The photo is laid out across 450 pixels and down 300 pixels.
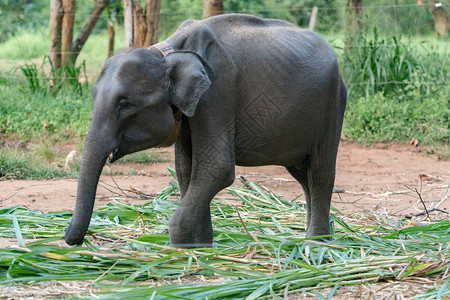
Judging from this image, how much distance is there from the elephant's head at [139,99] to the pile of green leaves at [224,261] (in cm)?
44

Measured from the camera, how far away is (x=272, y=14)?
2306cm

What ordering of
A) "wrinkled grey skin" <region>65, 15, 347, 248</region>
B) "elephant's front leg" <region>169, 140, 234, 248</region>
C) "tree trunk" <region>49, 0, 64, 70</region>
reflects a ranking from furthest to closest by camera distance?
1. "tree trunk" <region>49, 0, 64, 70</region>
2. "elephant's front leg" <region>169, 140, 234, 248</region>
3. "wrinkled grey skin" <region>65, 15, 347, 248</region>

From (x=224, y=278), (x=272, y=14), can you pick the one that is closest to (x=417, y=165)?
(x=224, y=278)

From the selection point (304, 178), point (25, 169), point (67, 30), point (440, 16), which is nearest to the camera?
point (304, 178)

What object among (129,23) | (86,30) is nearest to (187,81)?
(129,23)

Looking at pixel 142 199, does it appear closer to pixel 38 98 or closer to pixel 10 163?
pixel 10 163

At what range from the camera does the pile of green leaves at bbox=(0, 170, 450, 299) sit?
3451 mm

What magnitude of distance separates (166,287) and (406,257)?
1.44 m

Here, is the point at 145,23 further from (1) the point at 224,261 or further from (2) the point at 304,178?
(1) the point at 224,261

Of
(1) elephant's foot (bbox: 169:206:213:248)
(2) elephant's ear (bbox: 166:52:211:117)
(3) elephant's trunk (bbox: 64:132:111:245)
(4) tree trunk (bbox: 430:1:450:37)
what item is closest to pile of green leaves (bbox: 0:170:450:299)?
(1) elephant's foot (bbox: 169:206:213:248)

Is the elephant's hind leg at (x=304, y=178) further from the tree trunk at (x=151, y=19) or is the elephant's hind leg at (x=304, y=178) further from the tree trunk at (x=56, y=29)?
the tree trunk at (x=56, y=29)

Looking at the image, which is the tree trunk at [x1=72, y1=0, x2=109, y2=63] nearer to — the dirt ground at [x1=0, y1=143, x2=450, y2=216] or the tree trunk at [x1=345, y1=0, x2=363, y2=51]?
the dirt ground at [x1=0, y1=143, x2=450, y2=216]

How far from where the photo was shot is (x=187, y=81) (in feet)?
12.9

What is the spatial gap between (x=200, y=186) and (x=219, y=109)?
0.49 m
